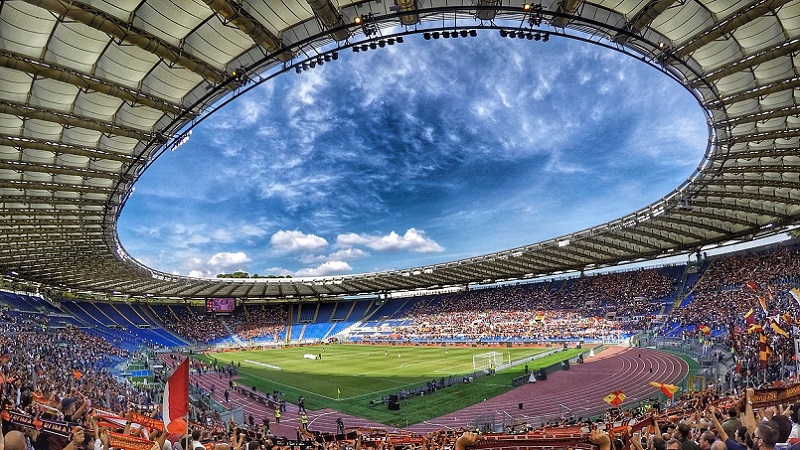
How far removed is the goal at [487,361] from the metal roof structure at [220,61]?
19.1m

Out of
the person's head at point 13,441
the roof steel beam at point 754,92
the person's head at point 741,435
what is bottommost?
the person's head at point 741,435

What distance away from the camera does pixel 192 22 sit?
12.8 meters

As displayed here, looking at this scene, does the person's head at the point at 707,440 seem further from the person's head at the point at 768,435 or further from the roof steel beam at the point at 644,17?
the roof steel beam at the point at 644,17

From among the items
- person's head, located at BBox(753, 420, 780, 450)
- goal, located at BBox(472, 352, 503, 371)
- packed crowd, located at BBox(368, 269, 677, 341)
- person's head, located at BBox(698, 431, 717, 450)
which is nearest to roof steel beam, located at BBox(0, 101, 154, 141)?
person's head, located at BBox(698, 431, 717, 450)

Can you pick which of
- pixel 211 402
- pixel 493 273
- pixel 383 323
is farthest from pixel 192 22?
pixel 383 323

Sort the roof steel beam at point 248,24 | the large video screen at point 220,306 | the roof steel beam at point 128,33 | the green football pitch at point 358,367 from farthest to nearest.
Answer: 1. the large video screen at point 220,306
2. the green football pitch at point 358,367
3. the roof steel beam at point 248,24
4. the roof steel beam at point 128,33

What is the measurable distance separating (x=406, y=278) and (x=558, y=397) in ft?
119

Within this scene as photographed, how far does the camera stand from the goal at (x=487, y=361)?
116ft

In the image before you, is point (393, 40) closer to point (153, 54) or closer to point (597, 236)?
point (153, 54)

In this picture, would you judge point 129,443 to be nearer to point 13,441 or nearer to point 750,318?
point 13,441

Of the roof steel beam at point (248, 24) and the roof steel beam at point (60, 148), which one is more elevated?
the roof steel beam at point (248, 24)

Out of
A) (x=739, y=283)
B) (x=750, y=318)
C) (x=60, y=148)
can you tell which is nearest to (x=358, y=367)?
(x=750, y=318)

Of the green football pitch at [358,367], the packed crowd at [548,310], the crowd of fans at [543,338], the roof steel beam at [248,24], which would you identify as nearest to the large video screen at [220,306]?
the crowd of fans at [543,338]

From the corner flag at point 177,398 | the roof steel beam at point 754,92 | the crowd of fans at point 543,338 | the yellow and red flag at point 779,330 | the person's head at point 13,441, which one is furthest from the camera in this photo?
the yellow and red flag at point 779,330
